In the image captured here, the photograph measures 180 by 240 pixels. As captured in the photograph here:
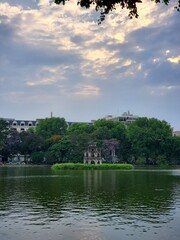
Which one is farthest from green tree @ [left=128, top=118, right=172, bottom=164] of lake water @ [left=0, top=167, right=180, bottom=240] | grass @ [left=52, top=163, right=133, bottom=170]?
lake water @ [left=0, top=167, right=180, bottom=240]

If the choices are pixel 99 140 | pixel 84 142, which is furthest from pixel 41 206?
pixel 99 140

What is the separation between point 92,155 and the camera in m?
112

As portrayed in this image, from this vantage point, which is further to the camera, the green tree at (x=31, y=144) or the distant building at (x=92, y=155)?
the green tree at (x=31, y=144)

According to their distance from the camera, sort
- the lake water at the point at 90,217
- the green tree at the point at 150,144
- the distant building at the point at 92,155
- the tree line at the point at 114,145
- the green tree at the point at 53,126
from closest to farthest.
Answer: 1. the lake water at the point at 90,217
2. the distant building at the point at 92,155
3. the tree line at the point at 114,145
4. the green tree at the point at 150,144
5. the green tree at the point at 53,126

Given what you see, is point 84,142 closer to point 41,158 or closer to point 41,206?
point 41,158

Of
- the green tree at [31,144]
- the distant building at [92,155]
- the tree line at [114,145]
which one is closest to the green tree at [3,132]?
the tree line at [114,145]

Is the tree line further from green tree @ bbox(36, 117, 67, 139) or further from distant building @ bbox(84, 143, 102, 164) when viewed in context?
green tree @ bbox(36, 117, 67, 139)

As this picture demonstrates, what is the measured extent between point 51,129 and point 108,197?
13152 cm

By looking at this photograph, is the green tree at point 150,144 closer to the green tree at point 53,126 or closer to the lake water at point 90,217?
the green tree at point 53,126

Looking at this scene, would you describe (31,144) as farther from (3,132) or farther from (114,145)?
(114,145)

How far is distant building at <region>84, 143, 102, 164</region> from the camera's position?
363 feet

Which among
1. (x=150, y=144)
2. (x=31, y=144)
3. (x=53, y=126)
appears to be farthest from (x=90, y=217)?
(x=53, y=126)

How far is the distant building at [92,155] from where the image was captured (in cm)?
11069

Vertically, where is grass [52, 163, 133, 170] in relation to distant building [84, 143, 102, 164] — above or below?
below
